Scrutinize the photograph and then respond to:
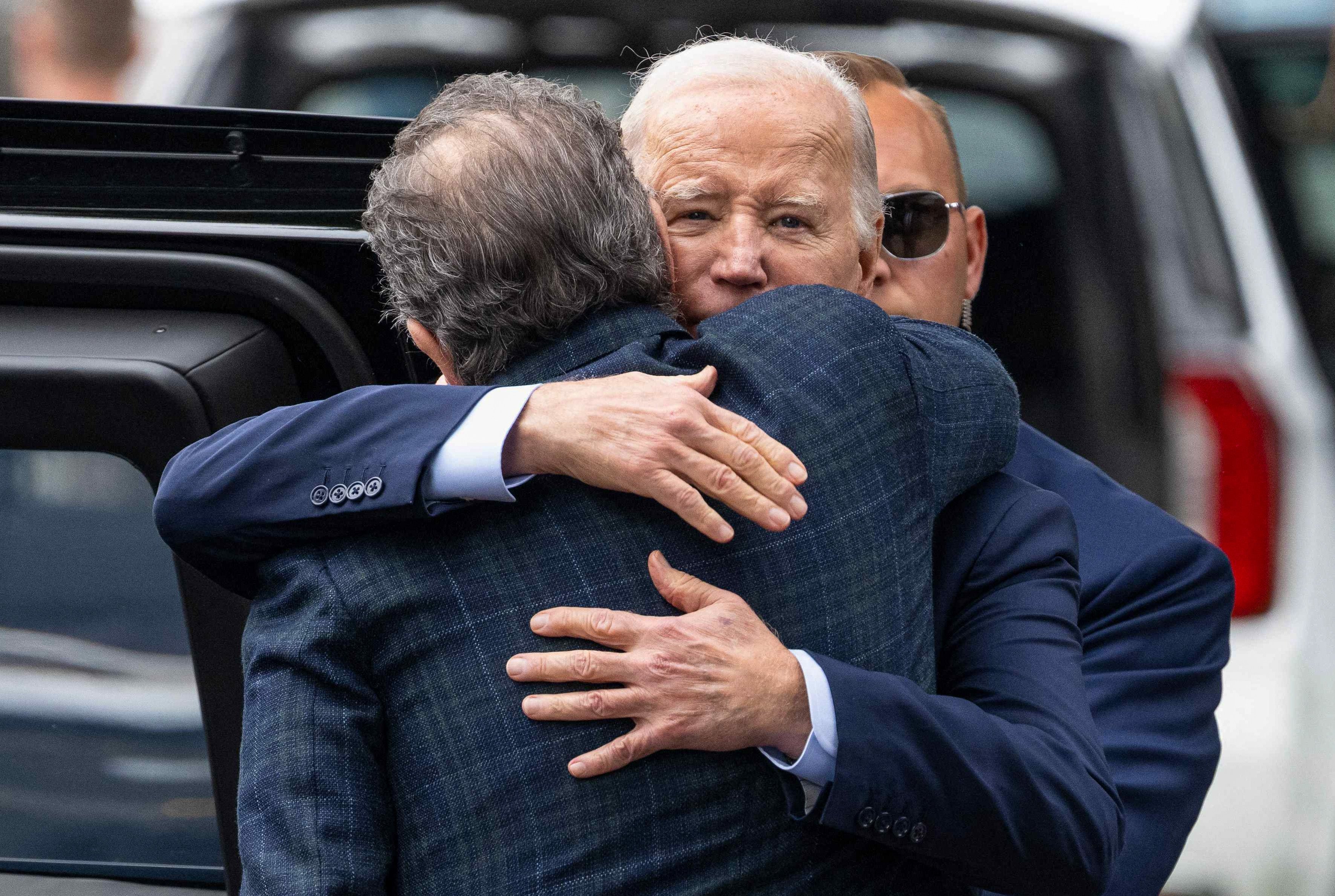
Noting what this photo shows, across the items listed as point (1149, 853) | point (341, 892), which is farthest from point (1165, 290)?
point (341, 892)

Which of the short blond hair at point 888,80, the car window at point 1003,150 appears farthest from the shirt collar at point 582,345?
the car window at point 1003,150

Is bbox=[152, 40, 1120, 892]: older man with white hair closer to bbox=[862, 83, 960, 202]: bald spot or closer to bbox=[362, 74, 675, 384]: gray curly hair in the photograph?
bbox=[362, 74, 675, 384]: gray curly hair

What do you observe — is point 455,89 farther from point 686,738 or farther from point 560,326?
point 686,738

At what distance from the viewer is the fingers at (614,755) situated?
45.7 inches

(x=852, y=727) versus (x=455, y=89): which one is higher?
(x=455, y=89)

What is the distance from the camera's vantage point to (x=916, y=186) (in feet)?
7.46

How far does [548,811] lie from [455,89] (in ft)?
2.07

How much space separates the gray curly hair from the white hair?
306mm

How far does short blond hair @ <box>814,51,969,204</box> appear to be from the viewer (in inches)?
92.3

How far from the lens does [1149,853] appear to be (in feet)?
5.51

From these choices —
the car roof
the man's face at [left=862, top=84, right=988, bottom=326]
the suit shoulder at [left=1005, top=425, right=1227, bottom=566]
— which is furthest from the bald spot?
the car roof

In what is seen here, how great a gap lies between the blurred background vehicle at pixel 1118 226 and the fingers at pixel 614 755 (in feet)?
5.20

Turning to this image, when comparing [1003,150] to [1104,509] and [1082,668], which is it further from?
[1082,668]

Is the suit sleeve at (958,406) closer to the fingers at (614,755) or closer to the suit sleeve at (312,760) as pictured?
the fingers at (614,755)
